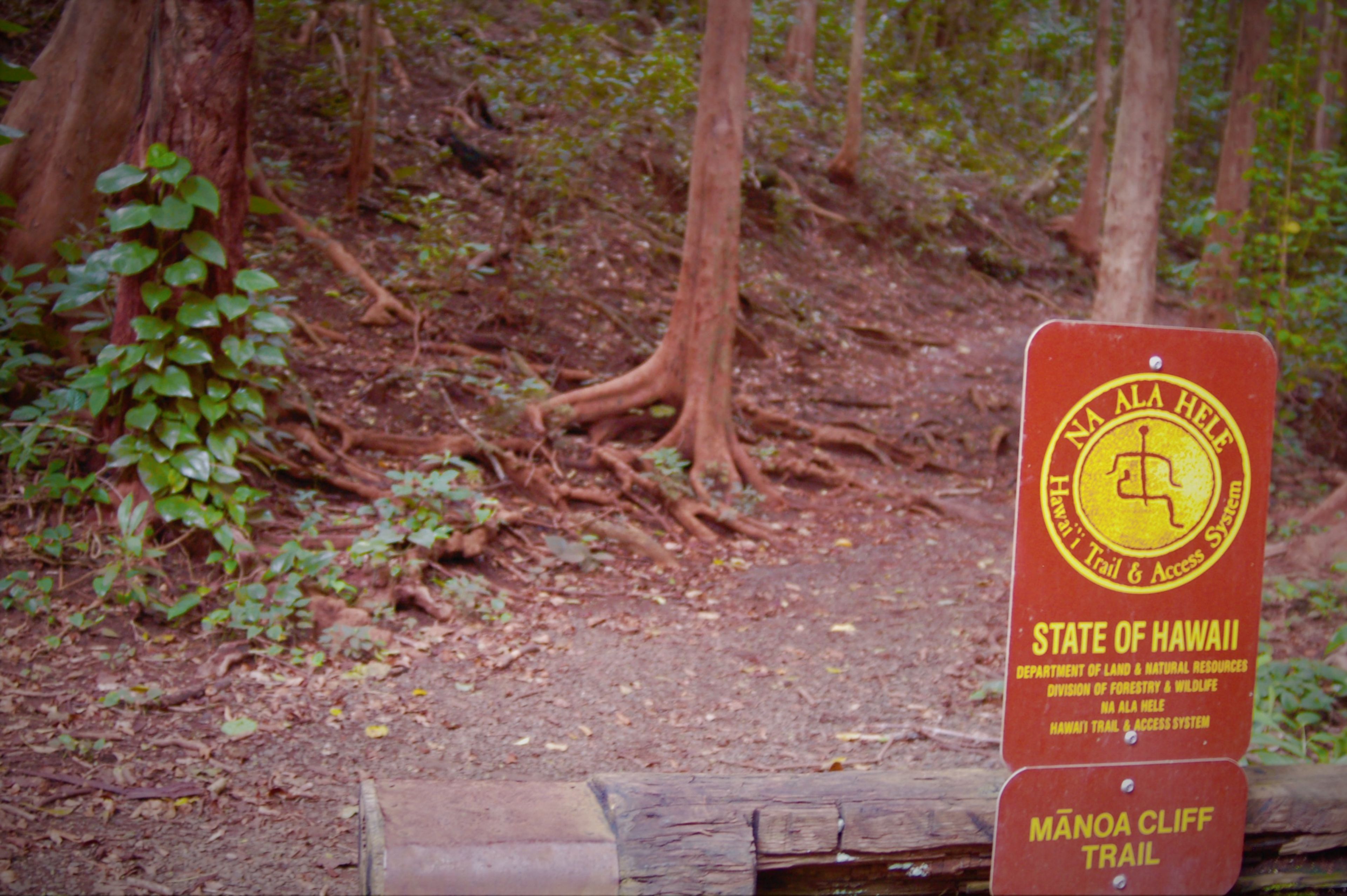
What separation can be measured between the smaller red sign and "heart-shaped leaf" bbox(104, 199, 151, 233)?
4187 millimetres

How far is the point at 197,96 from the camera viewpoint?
443 centimetres

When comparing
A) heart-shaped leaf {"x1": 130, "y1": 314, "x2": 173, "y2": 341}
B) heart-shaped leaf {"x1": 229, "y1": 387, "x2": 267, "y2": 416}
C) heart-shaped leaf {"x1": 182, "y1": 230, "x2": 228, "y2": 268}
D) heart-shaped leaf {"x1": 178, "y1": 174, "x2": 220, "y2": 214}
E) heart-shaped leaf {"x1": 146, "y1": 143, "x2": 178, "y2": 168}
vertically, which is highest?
heart-shaped leaf {"x1": 146, "y1": 143, "x2": 178, "y2": 168}

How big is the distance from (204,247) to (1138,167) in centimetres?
632

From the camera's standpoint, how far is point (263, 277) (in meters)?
4.54

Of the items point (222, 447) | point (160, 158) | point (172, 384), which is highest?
point (160, 158)

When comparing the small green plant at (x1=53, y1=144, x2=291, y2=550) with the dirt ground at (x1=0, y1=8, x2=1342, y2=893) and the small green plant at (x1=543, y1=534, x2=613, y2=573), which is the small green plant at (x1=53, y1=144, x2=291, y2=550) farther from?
the small green plant at (x1=543, y1=534, x2=613, y2=573)

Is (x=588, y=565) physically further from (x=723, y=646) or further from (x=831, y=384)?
(x=831, y=384)

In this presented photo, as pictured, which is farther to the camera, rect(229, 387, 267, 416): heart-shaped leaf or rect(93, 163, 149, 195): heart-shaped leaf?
rect(229, 387, 267, 416): heart-shaped leaf

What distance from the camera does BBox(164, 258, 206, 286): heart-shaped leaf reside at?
4297mm

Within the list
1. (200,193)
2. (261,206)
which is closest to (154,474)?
(200,193)

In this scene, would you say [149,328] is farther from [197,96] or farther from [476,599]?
[476,599]

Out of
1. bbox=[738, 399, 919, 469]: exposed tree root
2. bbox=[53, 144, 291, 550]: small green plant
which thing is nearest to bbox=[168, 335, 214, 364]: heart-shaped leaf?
bbox=[53, 144, 291, 550]: small green plant

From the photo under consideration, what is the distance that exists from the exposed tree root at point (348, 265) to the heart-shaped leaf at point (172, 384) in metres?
4.18

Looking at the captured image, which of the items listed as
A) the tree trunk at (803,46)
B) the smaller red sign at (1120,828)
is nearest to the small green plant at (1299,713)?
the smaller red sign at (1120,828)
